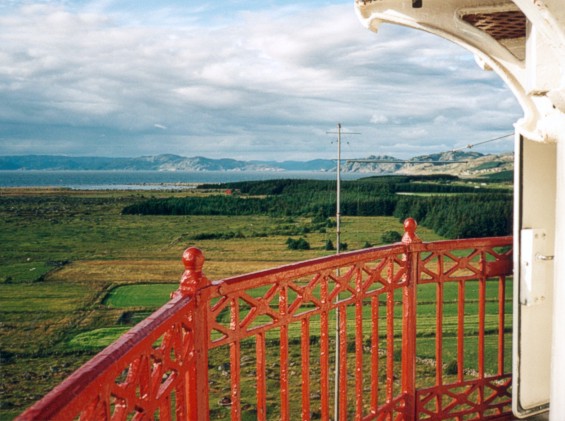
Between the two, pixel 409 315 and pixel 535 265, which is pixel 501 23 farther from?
pixel 409 315

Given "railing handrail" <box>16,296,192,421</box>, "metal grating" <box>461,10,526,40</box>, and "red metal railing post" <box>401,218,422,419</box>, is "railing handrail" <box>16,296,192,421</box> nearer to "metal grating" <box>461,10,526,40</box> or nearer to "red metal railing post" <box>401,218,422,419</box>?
"red metal railing post" <box>401,218,422,419</box>

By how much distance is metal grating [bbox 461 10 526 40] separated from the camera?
2.64 meters

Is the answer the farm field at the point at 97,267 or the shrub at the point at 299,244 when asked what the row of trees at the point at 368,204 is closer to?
the farm field at the point at 97,267

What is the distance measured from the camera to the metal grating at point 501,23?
8.66 ft

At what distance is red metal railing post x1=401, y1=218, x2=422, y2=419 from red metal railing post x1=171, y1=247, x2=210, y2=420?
4.61ft

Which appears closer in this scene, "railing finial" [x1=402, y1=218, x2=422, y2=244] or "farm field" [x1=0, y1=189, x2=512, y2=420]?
"railing finial" [x1=402, y1=218, x2=422, y2=244]

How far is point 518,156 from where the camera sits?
2.88 meters

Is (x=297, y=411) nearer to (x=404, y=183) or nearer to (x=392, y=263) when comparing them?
(x=392, y=263)

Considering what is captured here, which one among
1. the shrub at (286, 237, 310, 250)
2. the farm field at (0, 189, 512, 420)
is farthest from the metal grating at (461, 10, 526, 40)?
the shrub at (286, 237, 310, 250)

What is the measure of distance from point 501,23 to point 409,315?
1.56 metres

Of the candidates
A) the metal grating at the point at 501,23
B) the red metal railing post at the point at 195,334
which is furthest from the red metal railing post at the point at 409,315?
the red metal railing post at the point at 195,334

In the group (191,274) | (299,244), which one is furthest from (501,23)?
Result: (299,244)

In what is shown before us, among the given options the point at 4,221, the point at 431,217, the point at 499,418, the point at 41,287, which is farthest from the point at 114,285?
the point at 499,418

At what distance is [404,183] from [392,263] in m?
80.7
